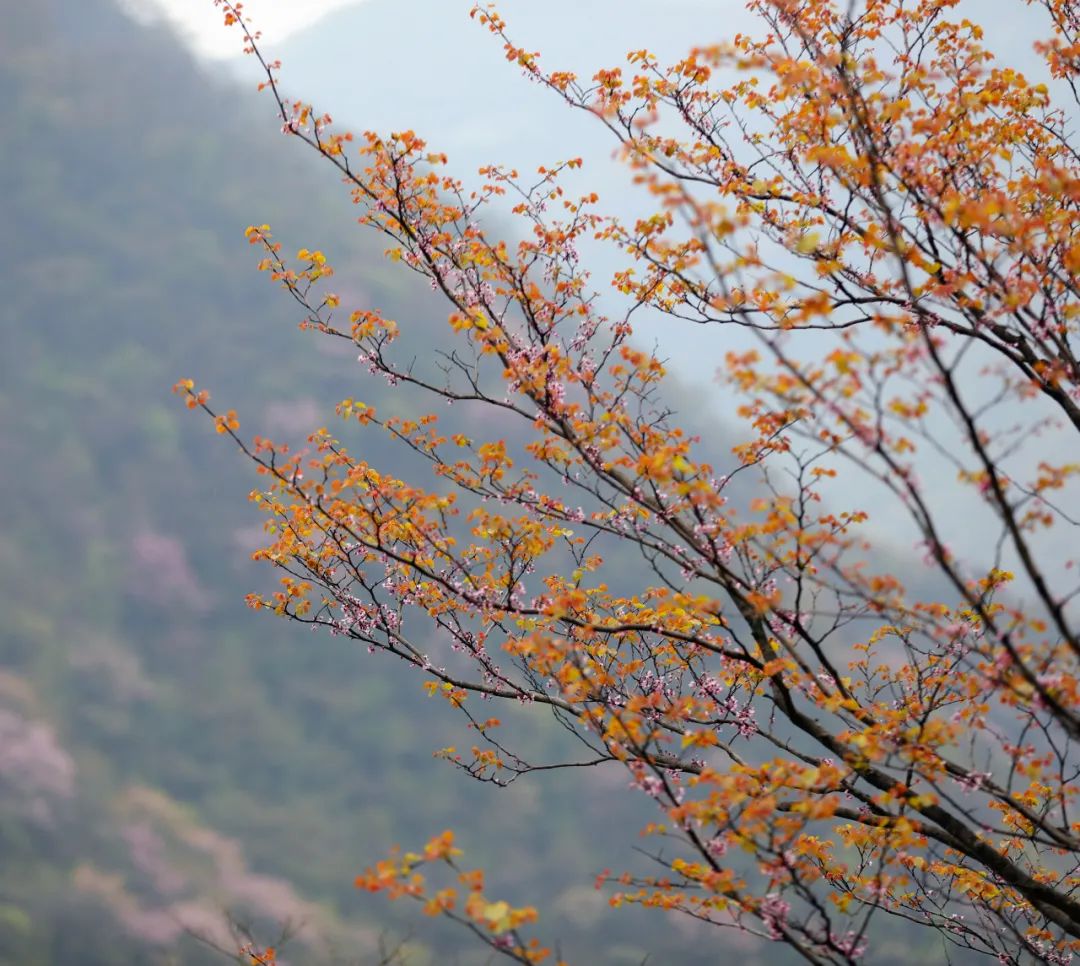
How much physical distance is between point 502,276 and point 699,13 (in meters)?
188

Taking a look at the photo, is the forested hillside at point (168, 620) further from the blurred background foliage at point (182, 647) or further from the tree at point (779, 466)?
the tree at point (779, 466)

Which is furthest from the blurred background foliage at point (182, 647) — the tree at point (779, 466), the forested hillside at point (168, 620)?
the tree at point (779, 466)

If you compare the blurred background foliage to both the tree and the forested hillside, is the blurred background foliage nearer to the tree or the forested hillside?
the forested hillside

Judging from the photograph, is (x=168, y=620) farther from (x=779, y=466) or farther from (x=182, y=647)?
(x=779, y=466)

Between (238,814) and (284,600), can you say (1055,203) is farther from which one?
(238,814)

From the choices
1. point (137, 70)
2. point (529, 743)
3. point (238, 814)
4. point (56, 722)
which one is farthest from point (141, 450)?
point (137, 70)

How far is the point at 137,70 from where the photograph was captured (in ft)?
153

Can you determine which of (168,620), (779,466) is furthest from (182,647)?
(779,466)

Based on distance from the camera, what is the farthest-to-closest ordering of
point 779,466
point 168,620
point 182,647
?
point 168,620 → point 182,647 → point 779,466

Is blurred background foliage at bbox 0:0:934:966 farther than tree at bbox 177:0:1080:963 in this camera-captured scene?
Yes

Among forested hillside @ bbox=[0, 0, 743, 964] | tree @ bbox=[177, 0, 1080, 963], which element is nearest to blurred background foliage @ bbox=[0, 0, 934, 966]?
forested hillside @ bbox=[0, 0, 743, 964]

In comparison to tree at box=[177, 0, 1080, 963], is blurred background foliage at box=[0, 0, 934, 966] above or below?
above

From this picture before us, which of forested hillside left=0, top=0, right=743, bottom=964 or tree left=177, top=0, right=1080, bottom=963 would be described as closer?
tree left=177, top=0, right=1080, bottom=963

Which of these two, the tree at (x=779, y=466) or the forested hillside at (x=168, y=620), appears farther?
the forested hillside at (x=168, y=620)
